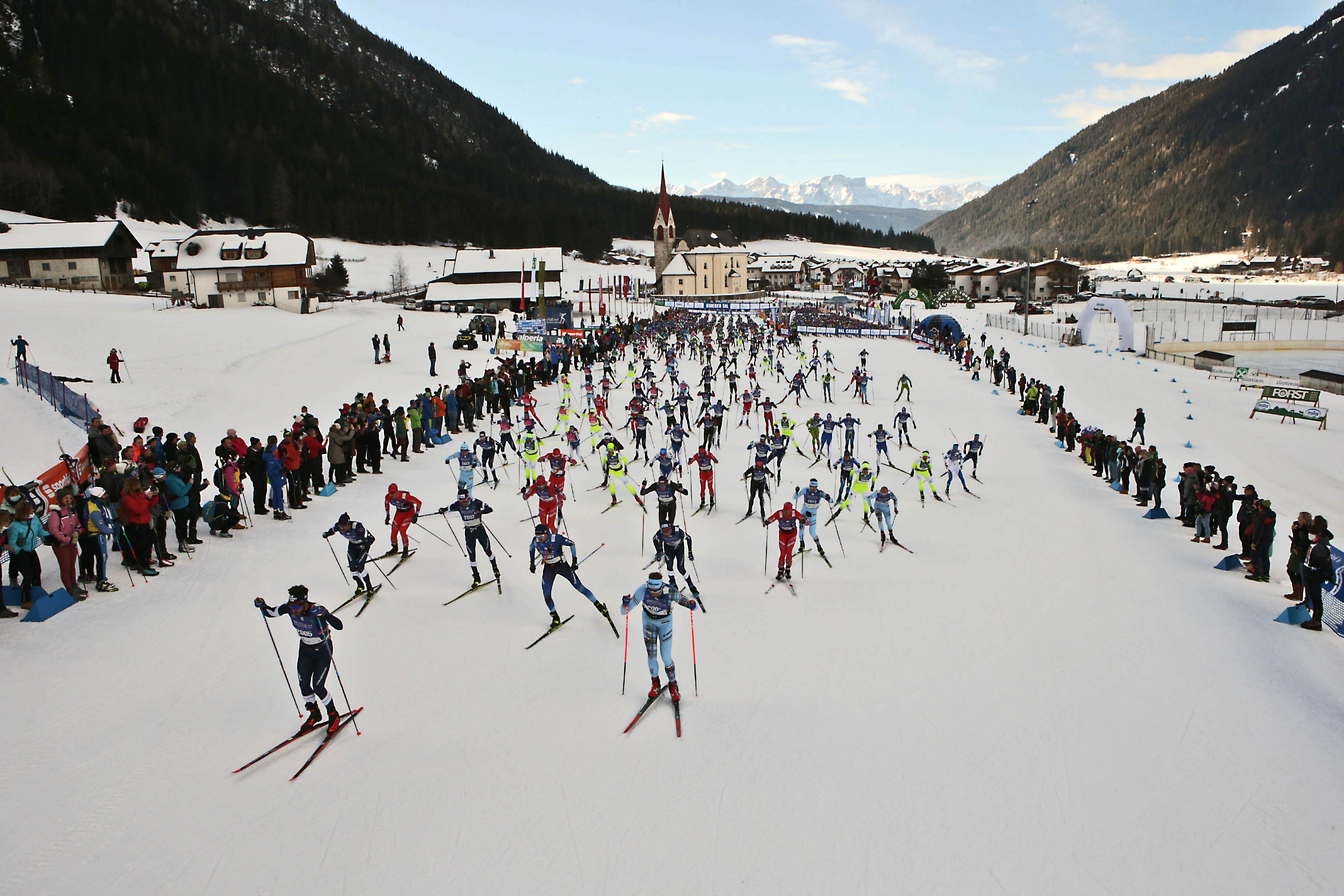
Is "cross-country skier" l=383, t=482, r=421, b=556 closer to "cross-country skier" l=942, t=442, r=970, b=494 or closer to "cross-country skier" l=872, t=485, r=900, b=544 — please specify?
"cross-country skier" l=872, t=485, r=900, b=544

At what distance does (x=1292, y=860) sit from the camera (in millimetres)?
5680

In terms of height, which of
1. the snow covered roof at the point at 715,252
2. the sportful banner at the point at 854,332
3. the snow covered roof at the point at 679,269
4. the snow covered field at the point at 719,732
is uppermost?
the snow covered roof at the point at 715,252

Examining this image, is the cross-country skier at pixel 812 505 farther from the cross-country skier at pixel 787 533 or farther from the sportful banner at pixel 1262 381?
the sportful banner at pixel 1262 381

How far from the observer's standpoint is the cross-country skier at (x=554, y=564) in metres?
9.09

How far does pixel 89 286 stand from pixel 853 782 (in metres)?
60.6

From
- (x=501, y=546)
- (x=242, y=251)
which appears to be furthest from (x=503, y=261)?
(x=501, y=546)

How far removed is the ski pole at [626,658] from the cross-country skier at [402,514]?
13.7 ft

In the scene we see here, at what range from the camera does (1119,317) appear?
144 feet

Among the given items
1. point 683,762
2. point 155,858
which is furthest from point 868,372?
point 155,858

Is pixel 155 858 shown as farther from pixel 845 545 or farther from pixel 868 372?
pixel 868 372

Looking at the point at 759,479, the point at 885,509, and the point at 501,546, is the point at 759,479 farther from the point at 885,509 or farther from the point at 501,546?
the point at 501,546

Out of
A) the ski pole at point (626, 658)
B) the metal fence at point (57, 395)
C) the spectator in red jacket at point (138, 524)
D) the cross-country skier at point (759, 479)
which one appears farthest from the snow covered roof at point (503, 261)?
the ski pole at point (626, 658)

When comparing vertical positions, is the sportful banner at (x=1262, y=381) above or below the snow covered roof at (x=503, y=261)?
below

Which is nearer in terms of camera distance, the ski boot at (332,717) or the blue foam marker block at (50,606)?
the ski boot at (332,717)
